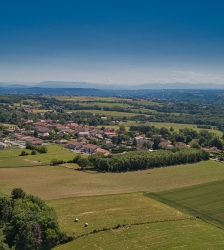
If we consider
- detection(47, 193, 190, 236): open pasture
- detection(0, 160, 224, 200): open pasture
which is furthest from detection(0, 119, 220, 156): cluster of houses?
detection(47, 193, 190, 236): open pasture

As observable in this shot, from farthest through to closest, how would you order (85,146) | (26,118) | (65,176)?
(26,118) → (85,146) → (65,176)

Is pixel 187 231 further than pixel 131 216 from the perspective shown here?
No

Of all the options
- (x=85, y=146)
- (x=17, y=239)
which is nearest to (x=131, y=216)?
(x=17, y=239)

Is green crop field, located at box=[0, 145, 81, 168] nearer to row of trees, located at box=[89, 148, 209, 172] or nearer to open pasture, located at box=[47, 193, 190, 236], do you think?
row of trees, located at box=[89, 148, 209, 172]

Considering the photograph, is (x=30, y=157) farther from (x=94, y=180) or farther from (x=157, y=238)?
(x=157, y=238)

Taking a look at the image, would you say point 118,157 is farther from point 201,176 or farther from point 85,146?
point 85,146

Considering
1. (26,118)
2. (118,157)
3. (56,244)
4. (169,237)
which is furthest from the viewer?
(26,118)


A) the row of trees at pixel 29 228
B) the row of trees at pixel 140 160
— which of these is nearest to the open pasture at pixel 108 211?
the row of trees at pixel 29 228

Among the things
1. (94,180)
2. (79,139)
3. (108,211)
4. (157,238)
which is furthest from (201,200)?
(79,139)
